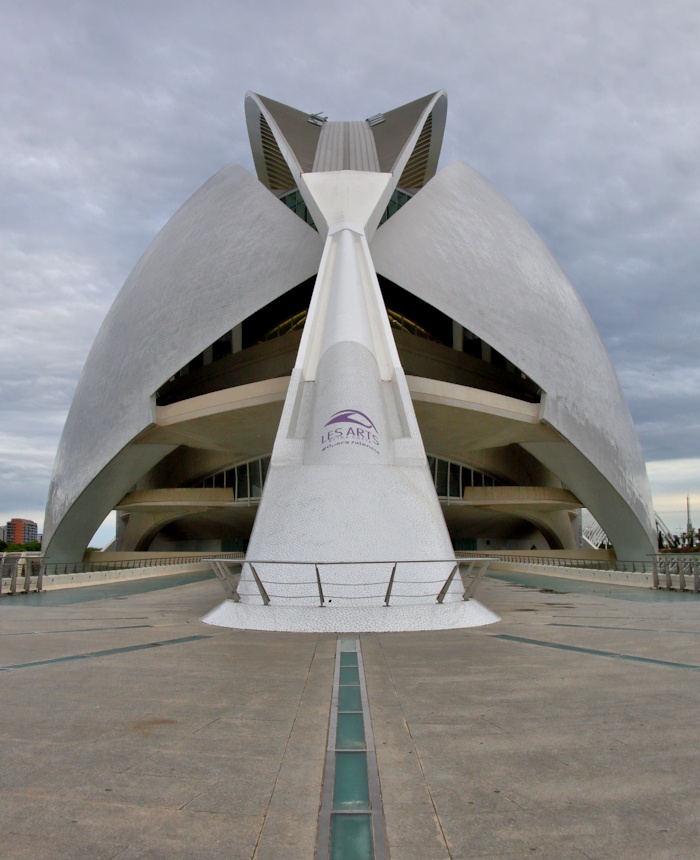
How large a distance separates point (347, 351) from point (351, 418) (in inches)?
66.2

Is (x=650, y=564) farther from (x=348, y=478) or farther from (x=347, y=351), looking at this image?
(x=348, y=478)

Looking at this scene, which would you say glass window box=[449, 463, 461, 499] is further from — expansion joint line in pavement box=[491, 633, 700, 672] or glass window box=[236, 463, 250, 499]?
expansion joint line in pavement box=[491, 633, 700, 672]

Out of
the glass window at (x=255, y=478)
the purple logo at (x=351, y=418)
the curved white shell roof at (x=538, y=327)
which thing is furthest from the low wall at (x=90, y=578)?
the curved white shell roof at (x=538, y=327)

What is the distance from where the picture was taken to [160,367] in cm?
1886

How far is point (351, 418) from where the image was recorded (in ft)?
30.5

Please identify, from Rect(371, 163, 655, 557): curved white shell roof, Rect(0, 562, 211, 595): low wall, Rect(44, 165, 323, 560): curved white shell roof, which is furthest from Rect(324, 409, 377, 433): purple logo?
Rect(44, 165, 323, 560): curved white shell roof

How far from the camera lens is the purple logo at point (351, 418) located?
365 inches

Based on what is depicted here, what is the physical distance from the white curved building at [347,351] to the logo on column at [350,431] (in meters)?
1.19

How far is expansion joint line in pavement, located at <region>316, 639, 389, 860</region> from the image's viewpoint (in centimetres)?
180

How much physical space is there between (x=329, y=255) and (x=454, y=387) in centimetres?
556

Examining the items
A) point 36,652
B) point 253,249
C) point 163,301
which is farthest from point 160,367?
point 36,652

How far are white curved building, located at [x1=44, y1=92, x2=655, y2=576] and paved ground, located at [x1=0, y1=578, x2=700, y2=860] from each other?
626cm

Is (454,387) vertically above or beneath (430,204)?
beneath

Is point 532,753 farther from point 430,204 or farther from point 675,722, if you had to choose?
point 430,204
